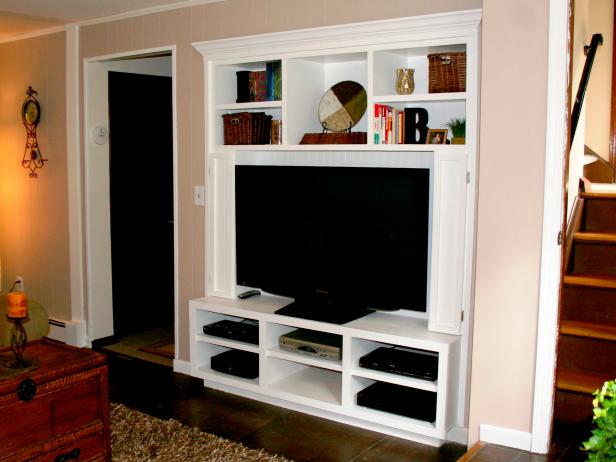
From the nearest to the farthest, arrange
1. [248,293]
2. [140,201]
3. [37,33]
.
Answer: [248,293] < [37,33] < [140,201]

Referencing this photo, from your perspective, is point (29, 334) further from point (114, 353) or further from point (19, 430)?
point (19, 430)

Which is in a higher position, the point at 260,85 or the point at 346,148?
the point at 260,85

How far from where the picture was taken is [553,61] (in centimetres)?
287

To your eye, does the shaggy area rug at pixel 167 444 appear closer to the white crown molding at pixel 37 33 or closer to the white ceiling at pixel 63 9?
the white ceiling at pixel 63 9

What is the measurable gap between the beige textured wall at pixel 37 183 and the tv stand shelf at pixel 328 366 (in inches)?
67.0

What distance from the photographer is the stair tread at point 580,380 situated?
321 centimetres

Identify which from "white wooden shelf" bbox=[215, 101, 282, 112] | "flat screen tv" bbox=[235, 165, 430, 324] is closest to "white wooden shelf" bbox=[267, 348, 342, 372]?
"flat screen tv" bbox=[235, 165, 430, 324]

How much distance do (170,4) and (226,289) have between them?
6.01 ft

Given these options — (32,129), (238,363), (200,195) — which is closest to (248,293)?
(238,363)

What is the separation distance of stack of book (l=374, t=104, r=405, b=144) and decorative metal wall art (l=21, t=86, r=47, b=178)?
2947 millimetres

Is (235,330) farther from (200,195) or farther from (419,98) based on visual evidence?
(419,98)

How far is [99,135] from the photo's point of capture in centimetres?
508

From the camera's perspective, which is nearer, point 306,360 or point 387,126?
point 387,126

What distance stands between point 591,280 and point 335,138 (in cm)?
152
